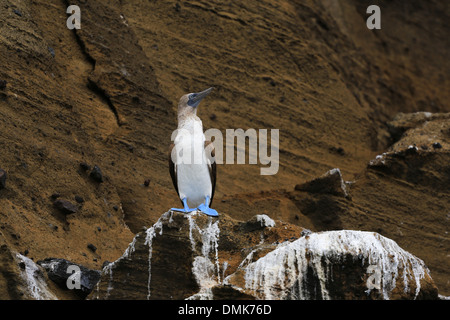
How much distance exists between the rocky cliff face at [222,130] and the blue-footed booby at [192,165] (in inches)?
59.6

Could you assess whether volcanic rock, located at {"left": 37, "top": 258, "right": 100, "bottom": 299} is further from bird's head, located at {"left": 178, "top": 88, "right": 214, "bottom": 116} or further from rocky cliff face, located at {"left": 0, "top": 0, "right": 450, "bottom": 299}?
bird's head, located at {"left": 178, "top": 88, "right": 214, "bottom": 116}

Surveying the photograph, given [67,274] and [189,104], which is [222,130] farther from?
[67,274]

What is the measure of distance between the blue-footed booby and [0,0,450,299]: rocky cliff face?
4.97 ft

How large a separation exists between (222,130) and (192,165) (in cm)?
573

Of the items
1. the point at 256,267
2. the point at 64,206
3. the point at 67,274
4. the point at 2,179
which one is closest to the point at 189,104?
the point at 64,206

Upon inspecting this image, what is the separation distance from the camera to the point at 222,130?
17578 mm

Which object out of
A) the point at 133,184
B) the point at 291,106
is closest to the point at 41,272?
the point at 133,184

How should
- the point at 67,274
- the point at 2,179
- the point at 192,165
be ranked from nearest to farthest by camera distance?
the point at 67,274 → the point at 2,179 → the point at 192,165

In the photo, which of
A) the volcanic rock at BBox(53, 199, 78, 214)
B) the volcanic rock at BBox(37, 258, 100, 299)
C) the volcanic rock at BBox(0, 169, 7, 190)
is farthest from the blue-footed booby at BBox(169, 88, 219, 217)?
the volcanic rock at BBox(0, 169, 7, 190)

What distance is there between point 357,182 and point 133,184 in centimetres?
453

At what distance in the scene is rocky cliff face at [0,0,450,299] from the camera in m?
9.65

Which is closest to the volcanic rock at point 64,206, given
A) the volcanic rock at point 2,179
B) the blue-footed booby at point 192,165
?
the volcanic rock at point 2,179

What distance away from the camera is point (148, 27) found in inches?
705

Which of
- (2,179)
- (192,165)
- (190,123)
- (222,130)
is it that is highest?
(222,130)
